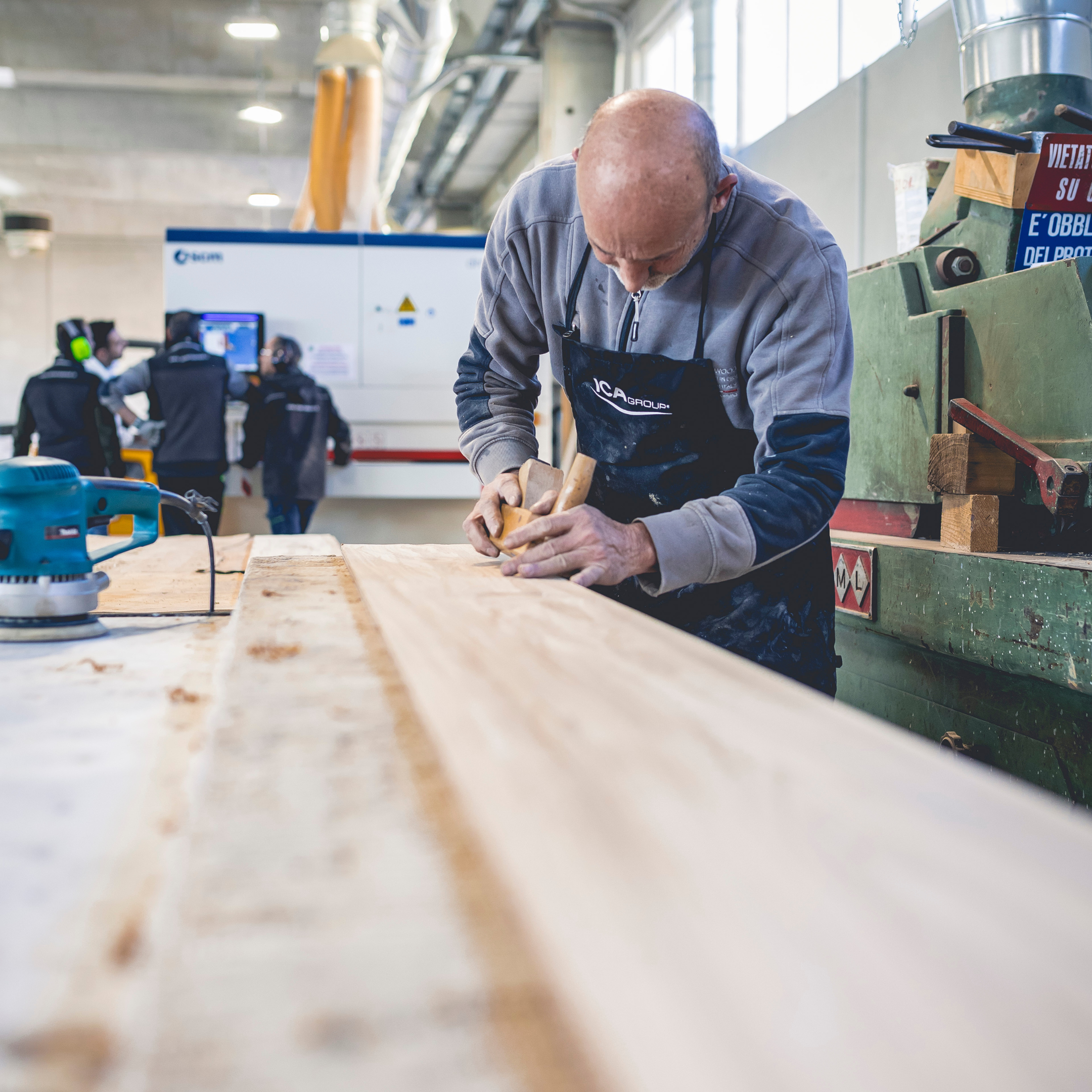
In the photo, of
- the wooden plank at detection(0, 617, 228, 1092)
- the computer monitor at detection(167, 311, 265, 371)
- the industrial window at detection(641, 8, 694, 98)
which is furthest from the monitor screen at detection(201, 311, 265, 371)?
the wooden plank at detection(0, 617, 228, 1092)

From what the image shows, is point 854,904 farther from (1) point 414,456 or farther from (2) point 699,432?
(1) point 414,456

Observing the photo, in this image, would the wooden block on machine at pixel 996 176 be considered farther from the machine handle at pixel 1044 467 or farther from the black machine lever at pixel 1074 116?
the machine handle at pixel 1044 467

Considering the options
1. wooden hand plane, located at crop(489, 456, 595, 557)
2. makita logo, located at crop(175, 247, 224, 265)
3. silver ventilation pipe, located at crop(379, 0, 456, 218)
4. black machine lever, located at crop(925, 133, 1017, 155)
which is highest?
silver ventilation pipe, located at crop(379, 0, 456, 218)

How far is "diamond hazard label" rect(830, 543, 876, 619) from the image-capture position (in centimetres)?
200

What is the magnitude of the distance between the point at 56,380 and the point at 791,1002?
5.87m

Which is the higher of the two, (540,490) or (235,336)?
(235,336)

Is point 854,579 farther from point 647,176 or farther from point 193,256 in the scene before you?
point 193,256

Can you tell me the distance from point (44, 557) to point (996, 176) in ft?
5.92

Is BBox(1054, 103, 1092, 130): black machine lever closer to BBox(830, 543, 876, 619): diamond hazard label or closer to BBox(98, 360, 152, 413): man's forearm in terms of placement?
BBox(830, 543, 876, 619): diamond hazard label

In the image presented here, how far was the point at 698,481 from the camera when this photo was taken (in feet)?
5.59

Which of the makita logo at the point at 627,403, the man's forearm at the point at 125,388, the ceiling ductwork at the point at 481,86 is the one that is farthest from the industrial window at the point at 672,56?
the makita logo at the point at 627,403

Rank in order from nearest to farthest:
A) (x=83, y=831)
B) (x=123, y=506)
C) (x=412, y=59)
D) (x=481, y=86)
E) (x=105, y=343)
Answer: (x=83, y=831) → (x=123, y=506) → (x=105, y=343) → (x=412, y=59) → (x=481, y=86)

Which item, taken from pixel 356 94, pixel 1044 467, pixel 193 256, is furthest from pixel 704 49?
pixel 1044 467

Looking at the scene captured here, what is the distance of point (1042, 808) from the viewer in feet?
1.70
